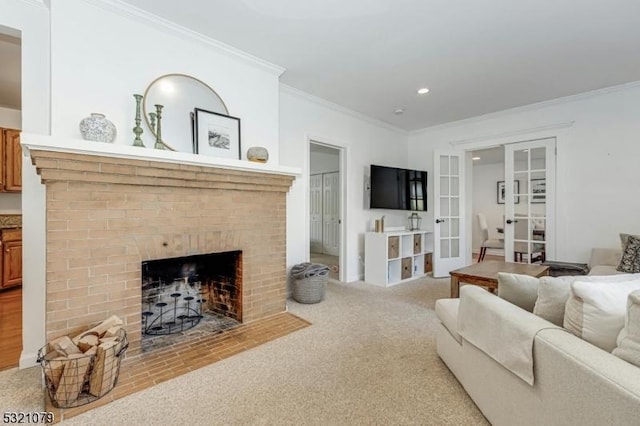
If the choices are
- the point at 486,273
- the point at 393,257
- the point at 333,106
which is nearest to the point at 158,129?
the point at 333,106

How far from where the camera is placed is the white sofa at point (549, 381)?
834 millimetres

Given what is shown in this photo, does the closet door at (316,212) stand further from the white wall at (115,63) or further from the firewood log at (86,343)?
the firewood log at (86,343)

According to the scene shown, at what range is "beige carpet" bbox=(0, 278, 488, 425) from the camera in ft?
4.99

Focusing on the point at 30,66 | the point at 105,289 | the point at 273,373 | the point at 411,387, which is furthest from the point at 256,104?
the point at 411,387

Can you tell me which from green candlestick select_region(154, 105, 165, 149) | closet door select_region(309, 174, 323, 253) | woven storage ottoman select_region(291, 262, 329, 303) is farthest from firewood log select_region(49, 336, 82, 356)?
closet door select_region(309, 174, 323, 253)

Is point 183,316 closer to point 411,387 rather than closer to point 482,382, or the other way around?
point 411,387

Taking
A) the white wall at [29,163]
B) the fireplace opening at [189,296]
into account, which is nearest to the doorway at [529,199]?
the fireplace opening at [189,296]

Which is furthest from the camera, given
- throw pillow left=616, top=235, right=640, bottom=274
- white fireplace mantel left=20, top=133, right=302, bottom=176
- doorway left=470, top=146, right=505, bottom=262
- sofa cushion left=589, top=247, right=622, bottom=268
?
doorway left=470, top=146, right=505, bottom=262

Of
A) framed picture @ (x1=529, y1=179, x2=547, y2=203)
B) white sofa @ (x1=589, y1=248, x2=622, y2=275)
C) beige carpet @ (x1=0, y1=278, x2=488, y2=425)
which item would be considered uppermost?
framed picture @ (x1=529, y1=179, x2=547, y2=203)

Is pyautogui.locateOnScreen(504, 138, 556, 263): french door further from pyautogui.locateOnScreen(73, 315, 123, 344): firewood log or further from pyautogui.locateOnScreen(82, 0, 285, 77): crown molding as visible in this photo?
pyautogui.locateOnScreen(73, 315, 123, 344): firewood log

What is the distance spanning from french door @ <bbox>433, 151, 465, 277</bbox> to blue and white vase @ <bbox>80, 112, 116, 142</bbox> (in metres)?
4.37

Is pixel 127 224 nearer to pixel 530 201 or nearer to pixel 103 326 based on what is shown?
pixel 103 326

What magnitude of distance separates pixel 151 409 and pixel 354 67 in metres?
3.20

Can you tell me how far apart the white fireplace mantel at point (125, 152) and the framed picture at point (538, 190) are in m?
3.68
